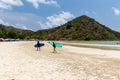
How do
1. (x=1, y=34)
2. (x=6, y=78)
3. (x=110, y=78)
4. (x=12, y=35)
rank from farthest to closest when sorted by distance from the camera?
(x=12, y=35) < (x=1, y=34) < (x=110, y=78) < (x=6, y=78)

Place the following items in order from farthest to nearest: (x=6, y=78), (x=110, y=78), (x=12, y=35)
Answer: (x=12, y=35), (x=110, y=78), (x=6, y=78)

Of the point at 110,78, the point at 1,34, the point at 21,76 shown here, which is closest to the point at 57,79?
the point at 21,76

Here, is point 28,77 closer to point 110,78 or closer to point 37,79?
point 37,79

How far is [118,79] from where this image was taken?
464 inches

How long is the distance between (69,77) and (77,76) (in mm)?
A: 507

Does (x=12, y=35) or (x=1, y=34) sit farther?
(x=12, y=35)

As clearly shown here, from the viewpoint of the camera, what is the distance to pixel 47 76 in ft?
40.0

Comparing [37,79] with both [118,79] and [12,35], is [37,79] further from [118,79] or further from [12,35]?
[12,35]

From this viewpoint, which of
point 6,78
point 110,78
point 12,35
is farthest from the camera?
point 12,35

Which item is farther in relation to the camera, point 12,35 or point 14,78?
point 12,35

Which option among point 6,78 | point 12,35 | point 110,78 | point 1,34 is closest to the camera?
point 6,78

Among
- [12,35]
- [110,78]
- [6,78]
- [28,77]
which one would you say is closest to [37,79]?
[28,77]

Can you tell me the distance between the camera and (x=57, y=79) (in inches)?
450

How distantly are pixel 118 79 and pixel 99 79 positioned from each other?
2.87ft
